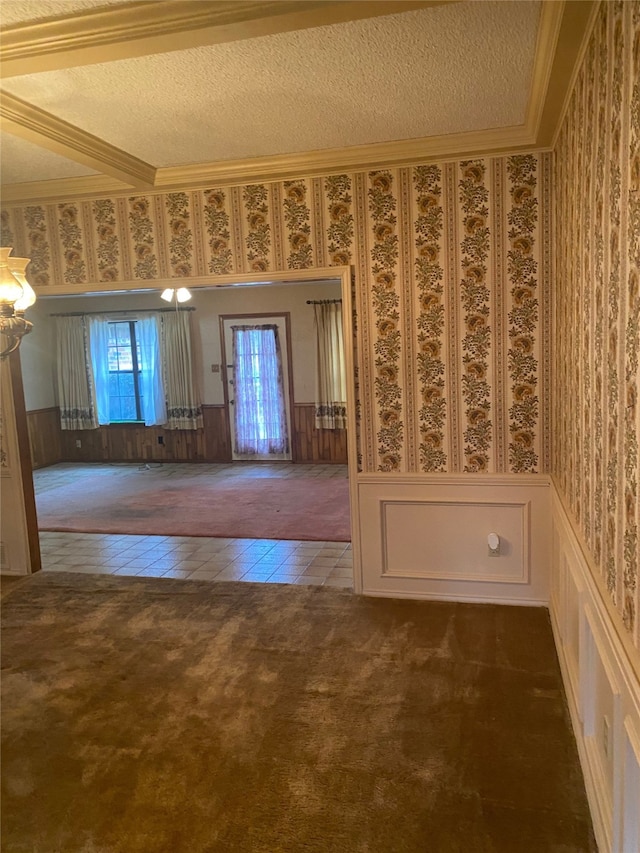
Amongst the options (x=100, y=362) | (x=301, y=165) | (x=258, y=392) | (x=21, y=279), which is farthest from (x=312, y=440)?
(x=21, y=279)

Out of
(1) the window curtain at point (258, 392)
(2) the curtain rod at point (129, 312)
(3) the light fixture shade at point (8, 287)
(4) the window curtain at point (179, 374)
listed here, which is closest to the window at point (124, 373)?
(2) the curtain rod at point (129, 312)

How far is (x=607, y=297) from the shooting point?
71.4 inches

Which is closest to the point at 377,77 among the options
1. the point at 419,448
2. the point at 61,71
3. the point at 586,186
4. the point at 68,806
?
the point at 586,186

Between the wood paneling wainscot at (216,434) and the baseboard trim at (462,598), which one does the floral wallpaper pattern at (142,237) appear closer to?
the baseboard trim at (462,598)

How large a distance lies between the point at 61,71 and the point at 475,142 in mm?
2078

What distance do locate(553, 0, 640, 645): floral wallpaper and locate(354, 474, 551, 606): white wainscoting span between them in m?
0.99

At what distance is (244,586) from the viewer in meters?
4.27

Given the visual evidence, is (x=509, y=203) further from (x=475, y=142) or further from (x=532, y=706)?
(x=532, y=706)

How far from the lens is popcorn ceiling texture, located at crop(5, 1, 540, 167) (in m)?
2.26

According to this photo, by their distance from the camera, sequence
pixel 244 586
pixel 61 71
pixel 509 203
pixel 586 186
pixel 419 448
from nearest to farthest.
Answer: pixel 586 186 < pixel 61 71 < pixel 509 203 < pixel 419 448 < pixel 244 586

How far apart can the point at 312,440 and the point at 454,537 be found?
5025 mm

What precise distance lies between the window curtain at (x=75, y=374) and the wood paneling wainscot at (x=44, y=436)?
19 cm

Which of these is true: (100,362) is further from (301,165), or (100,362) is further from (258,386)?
(301,165)

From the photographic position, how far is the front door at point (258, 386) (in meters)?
8.73
